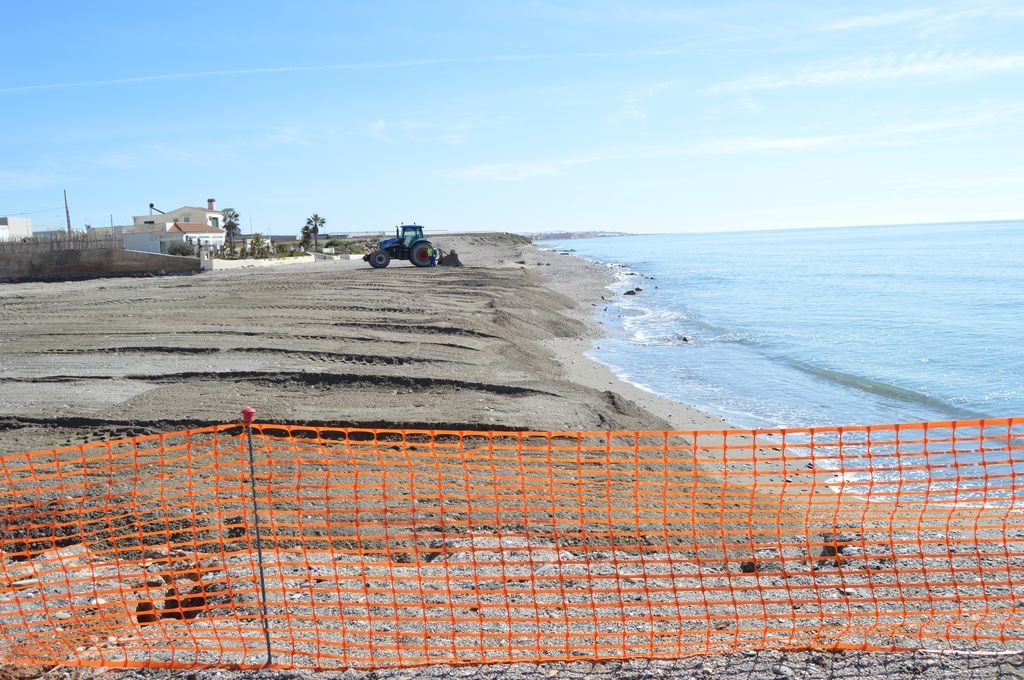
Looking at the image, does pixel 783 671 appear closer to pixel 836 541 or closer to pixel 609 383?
pixel 836 541

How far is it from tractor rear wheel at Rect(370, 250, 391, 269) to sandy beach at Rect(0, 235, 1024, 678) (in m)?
12.8

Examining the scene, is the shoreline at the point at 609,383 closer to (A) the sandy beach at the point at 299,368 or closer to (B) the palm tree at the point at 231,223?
(A) the sandy beach at the point at 299,368

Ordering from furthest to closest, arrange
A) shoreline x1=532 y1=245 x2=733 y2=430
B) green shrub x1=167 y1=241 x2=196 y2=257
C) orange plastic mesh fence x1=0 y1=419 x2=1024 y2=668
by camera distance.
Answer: green shrub x1=167 y1=241 x2=196 y2=257
shoreline x1=532 y1=245 x2=733 y2=430
orange plastic mesh fence x1=0 y1=419 x2=1024 y2=668

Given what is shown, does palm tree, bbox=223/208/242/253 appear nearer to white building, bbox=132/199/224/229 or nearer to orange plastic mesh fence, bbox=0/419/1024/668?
white building, bbox=132/199/224/229

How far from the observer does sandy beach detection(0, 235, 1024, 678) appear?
14.5 ft

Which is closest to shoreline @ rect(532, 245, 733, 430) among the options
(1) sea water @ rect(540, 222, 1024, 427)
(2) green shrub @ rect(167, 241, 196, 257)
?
(1) sea water @ rect(540, 222, 1024, 427)

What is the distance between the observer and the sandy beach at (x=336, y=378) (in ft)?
14.5

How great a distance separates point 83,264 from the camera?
38.6 meters

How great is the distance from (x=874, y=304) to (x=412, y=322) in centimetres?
2780

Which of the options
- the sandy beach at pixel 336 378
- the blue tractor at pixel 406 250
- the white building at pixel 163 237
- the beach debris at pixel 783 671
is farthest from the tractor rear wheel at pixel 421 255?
the beach debris at pixel 783 671

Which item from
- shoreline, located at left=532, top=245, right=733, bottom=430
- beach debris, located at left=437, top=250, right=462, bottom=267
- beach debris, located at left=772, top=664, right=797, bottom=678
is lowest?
shoreline, located at left=532, top=245, right=733, bottom=430

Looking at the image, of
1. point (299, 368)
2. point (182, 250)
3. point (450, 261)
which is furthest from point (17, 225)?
point (299, 368)

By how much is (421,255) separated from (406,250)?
1041 mm

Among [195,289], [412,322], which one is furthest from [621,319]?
[195,289]
